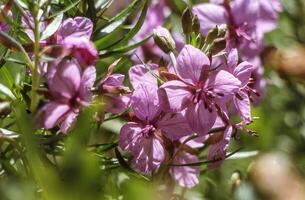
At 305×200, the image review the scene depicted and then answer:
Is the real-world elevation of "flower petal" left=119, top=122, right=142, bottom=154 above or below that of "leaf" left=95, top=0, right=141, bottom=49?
below

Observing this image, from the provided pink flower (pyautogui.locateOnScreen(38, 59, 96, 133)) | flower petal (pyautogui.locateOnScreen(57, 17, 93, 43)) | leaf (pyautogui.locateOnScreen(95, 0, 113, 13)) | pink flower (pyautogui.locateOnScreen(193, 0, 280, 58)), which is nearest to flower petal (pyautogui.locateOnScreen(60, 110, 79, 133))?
pink flower (pyautogui.locateOnScreen(38, 59, 96, 133))

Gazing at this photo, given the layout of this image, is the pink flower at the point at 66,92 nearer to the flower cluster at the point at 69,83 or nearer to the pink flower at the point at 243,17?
the flower cluster at the point at 69,83

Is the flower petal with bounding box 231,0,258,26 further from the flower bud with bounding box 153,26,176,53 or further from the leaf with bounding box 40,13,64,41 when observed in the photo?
the leaf with bounding box 40,13,64,41

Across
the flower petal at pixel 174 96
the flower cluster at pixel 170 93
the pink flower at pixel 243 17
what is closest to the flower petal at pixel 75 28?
the flower cluster at pixel 170 93

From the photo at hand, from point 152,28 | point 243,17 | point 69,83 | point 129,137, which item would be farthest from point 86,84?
point 152,28

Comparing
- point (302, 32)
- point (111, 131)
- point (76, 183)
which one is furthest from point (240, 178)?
point (76, 183)

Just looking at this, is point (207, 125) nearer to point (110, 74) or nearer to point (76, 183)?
point (110, 74)

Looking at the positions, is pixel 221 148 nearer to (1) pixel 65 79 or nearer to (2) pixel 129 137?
(2) pixel 129 137
